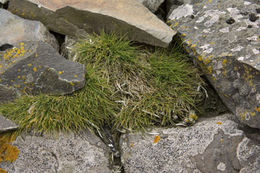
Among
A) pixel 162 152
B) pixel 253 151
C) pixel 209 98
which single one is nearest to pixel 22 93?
pixel 162 152

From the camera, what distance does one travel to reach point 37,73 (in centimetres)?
390

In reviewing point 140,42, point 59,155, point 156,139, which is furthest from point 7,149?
point 140,42

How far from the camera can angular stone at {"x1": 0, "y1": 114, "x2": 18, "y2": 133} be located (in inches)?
138

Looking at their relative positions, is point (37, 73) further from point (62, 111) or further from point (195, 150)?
point (195, 150)

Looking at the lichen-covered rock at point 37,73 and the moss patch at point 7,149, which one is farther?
the lichen-covered rock at point 37,73

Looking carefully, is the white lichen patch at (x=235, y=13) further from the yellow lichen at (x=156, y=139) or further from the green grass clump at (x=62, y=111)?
the green grass clump at (x=62, y=111)

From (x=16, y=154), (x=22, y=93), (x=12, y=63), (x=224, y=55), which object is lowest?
(x=16, y=154)

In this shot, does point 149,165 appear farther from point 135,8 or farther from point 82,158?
point 135,8

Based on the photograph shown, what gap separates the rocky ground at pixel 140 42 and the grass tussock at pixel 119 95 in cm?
15

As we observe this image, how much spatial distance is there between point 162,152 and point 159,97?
779 mm

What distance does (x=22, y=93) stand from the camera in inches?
156

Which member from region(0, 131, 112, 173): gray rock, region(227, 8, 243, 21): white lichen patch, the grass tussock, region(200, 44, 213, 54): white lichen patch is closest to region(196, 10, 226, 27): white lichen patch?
region(227, 8, 243, 21): white lichen patch

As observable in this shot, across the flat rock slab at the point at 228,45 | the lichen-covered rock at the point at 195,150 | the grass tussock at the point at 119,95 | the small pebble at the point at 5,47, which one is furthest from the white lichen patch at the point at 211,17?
the small pebble at the point at 5,47

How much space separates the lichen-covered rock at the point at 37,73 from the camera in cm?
383
